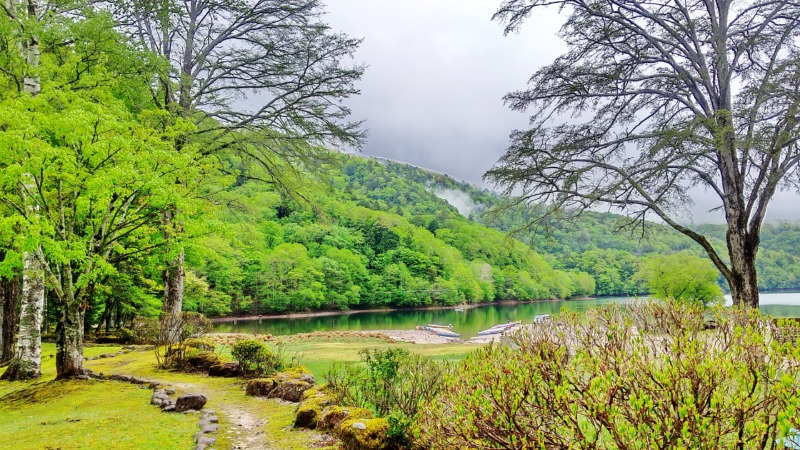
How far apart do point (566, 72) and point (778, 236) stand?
145m

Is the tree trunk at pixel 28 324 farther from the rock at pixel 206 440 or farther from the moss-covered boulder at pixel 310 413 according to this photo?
the moss-covered boulder at pixel 310 413

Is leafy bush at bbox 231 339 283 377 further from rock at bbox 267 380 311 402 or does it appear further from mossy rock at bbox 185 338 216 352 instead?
mossy rock at bbox 185 338 216 352

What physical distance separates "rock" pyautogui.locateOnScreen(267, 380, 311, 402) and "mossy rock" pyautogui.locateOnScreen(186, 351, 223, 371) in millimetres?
3123

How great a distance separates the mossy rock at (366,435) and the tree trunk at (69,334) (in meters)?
6.49

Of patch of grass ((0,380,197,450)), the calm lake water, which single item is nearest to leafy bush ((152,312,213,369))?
patch of grass ((0,380,197,450))

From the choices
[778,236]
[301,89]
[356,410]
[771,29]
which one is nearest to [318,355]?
[301,89]

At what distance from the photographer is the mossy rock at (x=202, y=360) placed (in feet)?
33.8

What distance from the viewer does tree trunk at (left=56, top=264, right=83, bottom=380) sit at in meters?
8.24

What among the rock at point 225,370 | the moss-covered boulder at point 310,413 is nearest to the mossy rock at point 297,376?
the rock at point 225,370

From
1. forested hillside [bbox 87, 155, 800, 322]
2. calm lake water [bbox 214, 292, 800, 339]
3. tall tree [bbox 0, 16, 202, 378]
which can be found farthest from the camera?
calm lake water [bbox 214, 292, 800, 339]

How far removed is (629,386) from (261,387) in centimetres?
697

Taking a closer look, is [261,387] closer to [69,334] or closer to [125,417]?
[125,417]

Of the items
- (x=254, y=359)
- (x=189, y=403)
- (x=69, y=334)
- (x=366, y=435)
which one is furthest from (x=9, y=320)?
(x=366, y=435)

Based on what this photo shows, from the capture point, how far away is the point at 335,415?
5.57m
